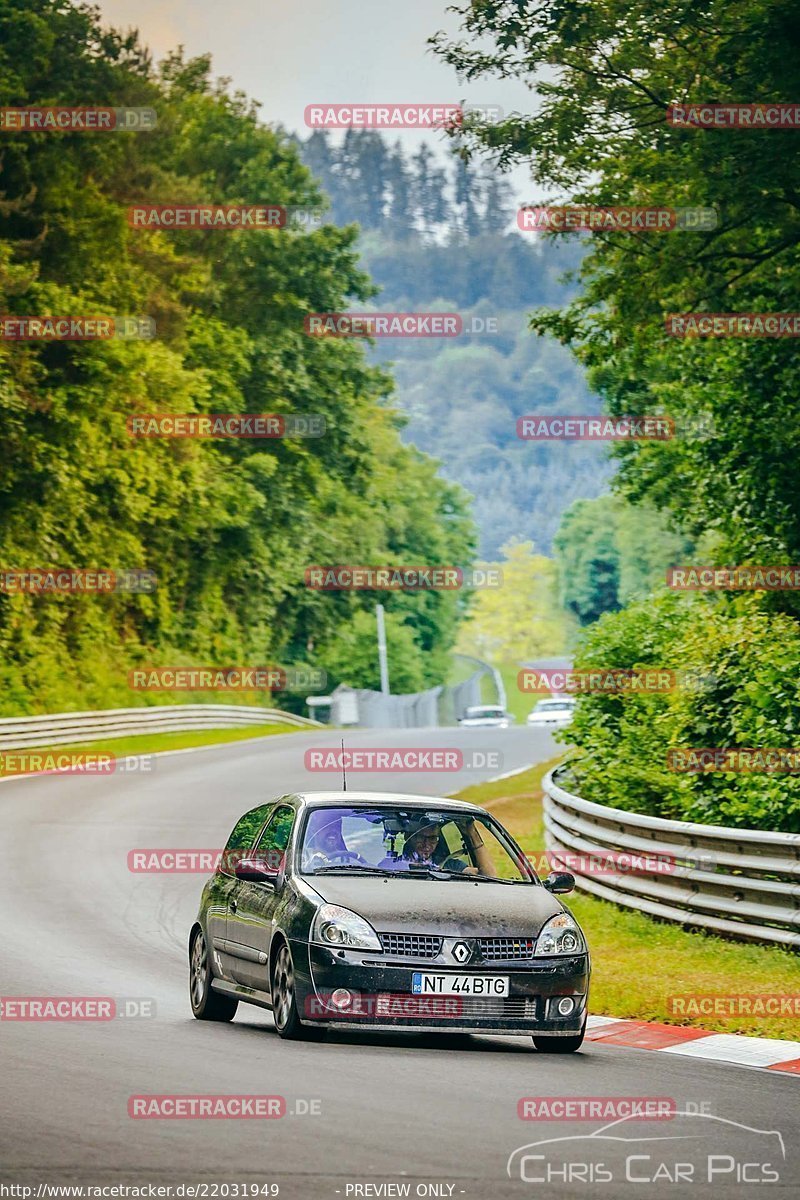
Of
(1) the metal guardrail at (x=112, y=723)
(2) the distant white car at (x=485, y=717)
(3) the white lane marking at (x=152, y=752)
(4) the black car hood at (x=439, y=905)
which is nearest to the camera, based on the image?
(4) the black car hood at (x=439, y=905)

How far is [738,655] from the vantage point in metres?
18.2

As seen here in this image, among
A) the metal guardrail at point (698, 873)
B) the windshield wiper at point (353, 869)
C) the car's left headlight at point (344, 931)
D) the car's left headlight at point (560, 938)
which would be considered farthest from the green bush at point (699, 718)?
the car's left headlight at point (344, 931)

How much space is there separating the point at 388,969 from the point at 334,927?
38 centimetres

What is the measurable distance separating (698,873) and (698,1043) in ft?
14.8

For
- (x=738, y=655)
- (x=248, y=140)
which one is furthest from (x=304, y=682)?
(x=738, y=655)

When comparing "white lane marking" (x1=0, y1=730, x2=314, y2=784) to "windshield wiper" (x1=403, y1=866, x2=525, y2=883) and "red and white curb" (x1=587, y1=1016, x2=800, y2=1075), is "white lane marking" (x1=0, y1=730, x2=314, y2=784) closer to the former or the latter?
"red and white curb" (x1=587, y1=1016, x2=800, y2=1075)

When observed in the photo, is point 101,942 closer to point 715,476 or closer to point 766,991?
point 766,991

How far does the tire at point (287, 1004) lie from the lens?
10359 millimetres

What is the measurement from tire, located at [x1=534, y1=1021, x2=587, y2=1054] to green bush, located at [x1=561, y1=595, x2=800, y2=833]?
5.73 meters

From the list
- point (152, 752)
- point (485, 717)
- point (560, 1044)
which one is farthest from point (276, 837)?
point (485, 717)

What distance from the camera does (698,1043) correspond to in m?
11.2

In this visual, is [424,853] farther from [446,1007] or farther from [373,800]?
[446,1007]

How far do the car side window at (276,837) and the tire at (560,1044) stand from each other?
1.96 metres

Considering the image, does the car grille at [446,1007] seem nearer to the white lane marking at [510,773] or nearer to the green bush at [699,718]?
the green bush at [699,718]
